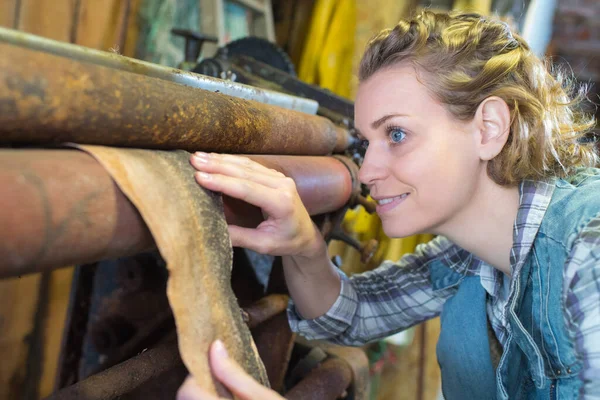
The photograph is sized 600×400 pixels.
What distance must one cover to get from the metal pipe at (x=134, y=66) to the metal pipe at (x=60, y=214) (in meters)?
0.17

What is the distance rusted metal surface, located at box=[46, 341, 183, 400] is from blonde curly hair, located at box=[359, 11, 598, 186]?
682mm

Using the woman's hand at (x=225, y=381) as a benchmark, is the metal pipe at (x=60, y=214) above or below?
above

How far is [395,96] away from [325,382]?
68 cm

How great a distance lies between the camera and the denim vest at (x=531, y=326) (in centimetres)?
92

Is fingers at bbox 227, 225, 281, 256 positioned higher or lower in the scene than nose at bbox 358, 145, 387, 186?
lower

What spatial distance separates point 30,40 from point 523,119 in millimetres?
886

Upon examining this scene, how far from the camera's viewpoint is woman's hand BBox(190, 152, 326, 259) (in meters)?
0.63

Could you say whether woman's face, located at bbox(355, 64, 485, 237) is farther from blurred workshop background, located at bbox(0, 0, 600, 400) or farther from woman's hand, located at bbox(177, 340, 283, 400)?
woman's hand, located at bbox(177, 340, 283, 400)

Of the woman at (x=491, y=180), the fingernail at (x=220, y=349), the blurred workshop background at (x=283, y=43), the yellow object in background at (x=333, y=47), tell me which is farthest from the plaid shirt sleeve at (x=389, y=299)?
the yellow object in background at (x=333, y=47)

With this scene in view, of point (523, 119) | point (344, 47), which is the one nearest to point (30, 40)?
point (523, 119)

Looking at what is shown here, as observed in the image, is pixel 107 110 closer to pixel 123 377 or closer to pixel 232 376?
pixel 232 376

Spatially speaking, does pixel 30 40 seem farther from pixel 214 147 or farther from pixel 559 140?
pixel 559 140

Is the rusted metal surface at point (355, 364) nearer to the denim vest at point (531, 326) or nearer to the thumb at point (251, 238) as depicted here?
the denim vest at point (531, 326)

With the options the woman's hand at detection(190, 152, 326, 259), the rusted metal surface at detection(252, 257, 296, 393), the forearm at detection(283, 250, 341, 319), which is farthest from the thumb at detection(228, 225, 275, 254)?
the rusted metal surface at detection(252, 257, 296, 393)
